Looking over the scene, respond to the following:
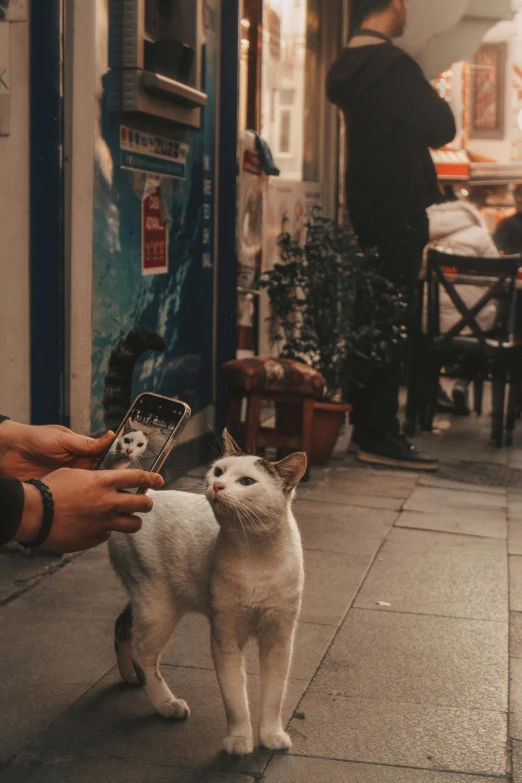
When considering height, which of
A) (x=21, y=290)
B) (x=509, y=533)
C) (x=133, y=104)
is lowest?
(x=509, y=533)

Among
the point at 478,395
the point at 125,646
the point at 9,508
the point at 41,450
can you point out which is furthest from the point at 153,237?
the point at 478,395

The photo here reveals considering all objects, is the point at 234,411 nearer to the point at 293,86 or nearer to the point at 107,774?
the point at 293,86

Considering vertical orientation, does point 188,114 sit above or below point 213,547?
above

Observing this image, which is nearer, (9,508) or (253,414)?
(9,508)

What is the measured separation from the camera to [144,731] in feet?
10.9

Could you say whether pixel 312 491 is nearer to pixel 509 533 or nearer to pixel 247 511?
pixel 509 533

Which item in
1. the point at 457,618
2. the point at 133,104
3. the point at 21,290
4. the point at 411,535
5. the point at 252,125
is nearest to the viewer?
the point at 457,618

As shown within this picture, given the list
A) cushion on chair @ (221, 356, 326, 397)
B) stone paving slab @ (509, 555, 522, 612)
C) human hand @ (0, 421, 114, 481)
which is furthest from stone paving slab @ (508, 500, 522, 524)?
human hand @ (0, 421, 114, 481)

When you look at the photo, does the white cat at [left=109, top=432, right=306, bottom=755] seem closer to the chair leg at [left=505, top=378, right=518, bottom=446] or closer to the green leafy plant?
the green leafy plant

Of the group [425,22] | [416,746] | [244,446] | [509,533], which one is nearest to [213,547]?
[416,746]

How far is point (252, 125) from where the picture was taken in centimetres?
805

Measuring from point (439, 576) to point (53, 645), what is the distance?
1.88 m

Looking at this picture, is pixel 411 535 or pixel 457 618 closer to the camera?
pixel 457 618

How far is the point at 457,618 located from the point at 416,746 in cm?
129
